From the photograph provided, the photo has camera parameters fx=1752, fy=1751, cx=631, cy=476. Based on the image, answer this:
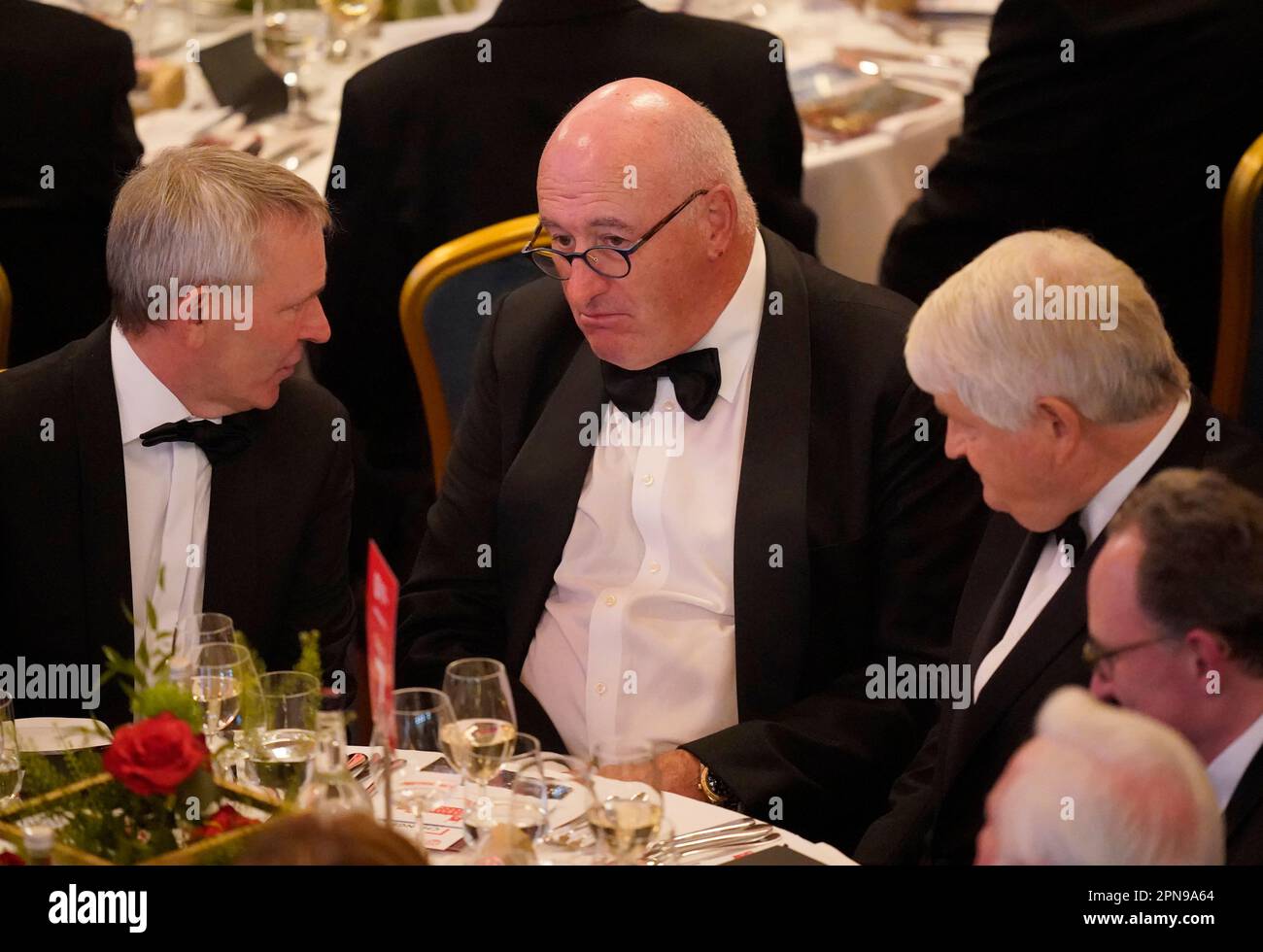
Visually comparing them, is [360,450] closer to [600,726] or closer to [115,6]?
[600,726]

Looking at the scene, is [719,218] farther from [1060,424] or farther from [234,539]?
[234,539]

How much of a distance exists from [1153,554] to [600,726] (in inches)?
54.0

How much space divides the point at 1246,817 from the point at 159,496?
199 centimetres

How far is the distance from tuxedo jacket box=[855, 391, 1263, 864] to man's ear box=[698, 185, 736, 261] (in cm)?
77

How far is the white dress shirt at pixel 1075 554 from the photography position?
98.2 inches

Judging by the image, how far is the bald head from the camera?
315 centimetres

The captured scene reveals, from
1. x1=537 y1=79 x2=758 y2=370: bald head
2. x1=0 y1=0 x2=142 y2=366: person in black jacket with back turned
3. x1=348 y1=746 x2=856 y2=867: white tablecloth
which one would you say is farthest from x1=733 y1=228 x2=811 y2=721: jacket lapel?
x1=0 y1=0 x2=142 y2=366: person in black jacket with back turned

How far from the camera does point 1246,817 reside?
81.9 inches

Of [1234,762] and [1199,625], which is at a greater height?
[1199,625]

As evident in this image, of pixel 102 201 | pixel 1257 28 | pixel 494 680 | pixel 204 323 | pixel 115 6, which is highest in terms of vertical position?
pixel 115 6

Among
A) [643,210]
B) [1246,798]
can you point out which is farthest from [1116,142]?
[1246,798]

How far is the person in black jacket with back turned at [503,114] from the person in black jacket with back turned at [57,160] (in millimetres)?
665

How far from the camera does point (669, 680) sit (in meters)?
3.19
